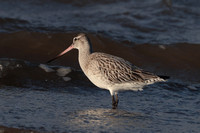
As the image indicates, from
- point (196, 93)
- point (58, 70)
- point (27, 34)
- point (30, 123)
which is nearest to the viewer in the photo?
point (30, 123)

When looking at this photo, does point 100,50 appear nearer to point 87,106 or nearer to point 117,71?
point 117,71

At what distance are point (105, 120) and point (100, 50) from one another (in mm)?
4410

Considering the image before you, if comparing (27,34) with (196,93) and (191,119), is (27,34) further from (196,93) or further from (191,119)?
(191,119)

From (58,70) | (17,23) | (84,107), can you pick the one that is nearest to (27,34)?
(17,23)

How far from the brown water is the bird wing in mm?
538

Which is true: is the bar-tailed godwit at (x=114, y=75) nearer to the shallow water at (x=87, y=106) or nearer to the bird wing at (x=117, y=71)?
Result: the bird wing at (x=117, y=71)

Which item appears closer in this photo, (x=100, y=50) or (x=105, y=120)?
(x=105, y=120)

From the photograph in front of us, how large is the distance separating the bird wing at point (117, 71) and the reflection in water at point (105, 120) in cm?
60

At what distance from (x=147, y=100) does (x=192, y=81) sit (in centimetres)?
190

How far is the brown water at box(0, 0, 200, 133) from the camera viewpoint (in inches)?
265

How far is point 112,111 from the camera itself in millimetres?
7273

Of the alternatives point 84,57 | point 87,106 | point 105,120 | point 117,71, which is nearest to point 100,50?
point 84,57

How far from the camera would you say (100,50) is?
35.8ft

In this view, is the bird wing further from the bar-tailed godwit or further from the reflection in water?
the reflection in water
